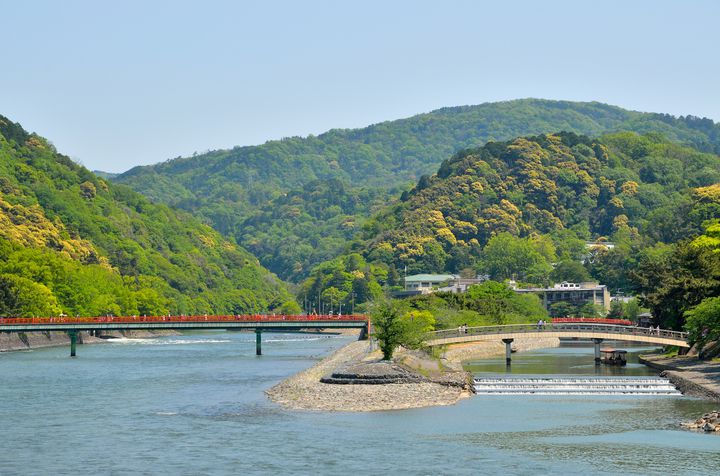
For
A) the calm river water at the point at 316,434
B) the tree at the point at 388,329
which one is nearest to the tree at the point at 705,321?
the calm river water at the point at 316,434

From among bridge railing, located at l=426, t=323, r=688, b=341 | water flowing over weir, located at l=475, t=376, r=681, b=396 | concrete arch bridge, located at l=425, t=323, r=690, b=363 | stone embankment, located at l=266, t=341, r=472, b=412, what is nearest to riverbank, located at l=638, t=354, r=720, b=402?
water flowing over weir, located at l=475, t=376, r=681, b=396

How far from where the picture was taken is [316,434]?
7162cm

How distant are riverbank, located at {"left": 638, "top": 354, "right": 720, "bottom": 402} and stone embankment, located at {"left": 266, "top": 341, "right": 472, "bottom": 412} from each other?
16.7 meters

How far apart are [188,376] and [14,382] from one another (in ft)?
52.6

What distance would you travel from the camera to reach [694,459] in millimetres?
63219

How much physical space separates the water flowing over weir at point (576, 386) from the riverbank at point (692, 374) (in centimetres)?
96

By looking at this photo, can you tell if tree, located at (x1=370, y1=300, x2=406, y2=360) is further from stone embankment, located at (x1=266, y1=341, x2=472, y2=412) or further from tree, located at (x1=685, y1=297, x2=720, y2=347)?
tree, located at (x1=685, y1=297, x2=720, y2=347)

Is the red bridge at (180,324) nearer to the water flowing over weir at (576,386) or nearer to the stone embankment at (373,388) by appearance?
the stone embankment at (373,388)

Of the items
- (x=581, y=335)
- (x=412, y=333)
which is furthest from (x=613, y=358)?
(x=412, y=333)

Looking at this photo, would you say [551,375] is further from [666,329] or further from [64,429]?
[64,429]

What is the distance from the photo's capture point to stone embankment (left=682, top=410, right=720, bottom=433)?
71625 mm

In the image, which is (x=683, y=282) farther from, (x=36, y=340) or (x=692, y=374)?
(x=36, y=340)

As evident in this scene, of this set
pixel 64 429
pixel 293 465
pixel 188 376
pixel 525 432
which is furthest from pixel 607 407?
pixel 188 376

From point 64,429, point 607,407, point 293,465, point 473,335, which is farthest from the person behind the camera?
point 473,335
